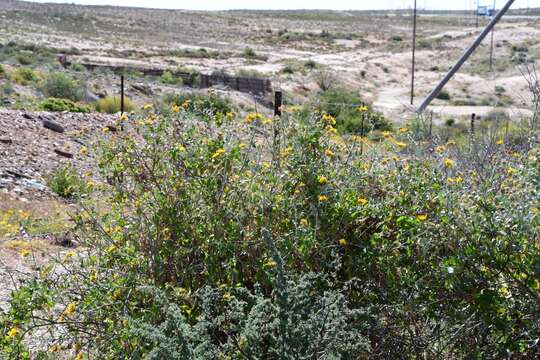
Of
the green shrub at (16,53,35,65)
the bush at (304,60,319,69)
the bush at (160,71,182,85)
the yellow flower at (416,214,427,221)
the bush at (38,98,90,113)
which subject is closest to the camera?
the yellow flower at (416,214,427,221)

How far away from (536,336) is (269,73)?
47.7 metres

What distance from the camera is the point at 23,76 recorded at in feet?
84.1

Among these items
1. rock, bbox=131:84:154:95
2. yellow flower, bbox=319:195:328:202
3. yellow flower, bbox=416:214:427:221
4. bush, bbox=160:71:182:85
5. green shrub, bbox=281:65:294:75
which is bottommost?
green shrub, bbox=281:65:294:75

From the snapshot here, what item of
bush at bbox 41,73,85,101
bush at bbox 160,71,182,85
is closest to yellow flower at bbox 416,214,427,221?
bush at bbox 41,73,85,101

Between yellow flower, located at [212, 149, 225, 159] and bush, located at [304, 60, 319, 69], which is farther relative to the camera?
bush, located at [304, 60, 319, 69]

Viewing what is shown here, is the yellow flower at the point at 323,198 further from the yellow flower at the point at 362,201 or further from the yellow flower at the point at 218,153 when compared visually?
the yellow flower at the point at 218,153

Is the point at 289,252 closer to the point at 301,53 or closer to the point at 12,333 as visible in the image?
the point at 12,333

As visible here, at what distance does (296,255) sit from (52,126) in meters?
10.9

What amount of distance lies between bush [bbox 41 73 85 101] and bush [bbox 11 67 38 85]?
2.19 metres

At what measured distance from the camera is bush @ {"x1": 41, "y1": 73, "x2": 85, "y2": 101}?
72.7 ft

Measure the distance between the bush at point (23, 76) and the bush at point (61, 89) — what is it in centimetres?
219

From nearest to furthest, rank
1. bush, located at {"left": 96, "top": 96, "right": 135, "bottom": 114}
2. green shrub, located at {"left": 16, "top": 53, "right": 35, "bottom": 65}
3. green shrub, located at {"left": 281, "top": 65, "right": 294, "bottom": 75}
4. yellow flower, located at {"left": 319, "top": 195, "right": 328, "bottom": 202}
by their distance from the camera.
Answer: yellow flower, located at {"left": 319, "top": 195, "right": 328, "bottom": 202}, bush, located at {"left": 96, "top": 96, "right": 135, "bottom": 114}, green shrub, located at {"left": 16, "top": 53, "right": 35, "bottom": 65}, green shrub, located at {"left": 281, "top": 65, "right": 294, "bottom": 75}

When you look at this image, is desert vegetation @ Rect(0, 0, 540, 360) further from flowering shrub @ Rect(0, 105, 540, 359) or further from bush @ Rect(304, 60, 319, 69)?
bush @ Rect(304, 60, 319, 69)

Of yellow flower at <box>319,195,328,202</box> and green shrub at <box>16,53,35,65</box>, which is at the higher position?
yellow flower at <box>319,195,328,202</box>
